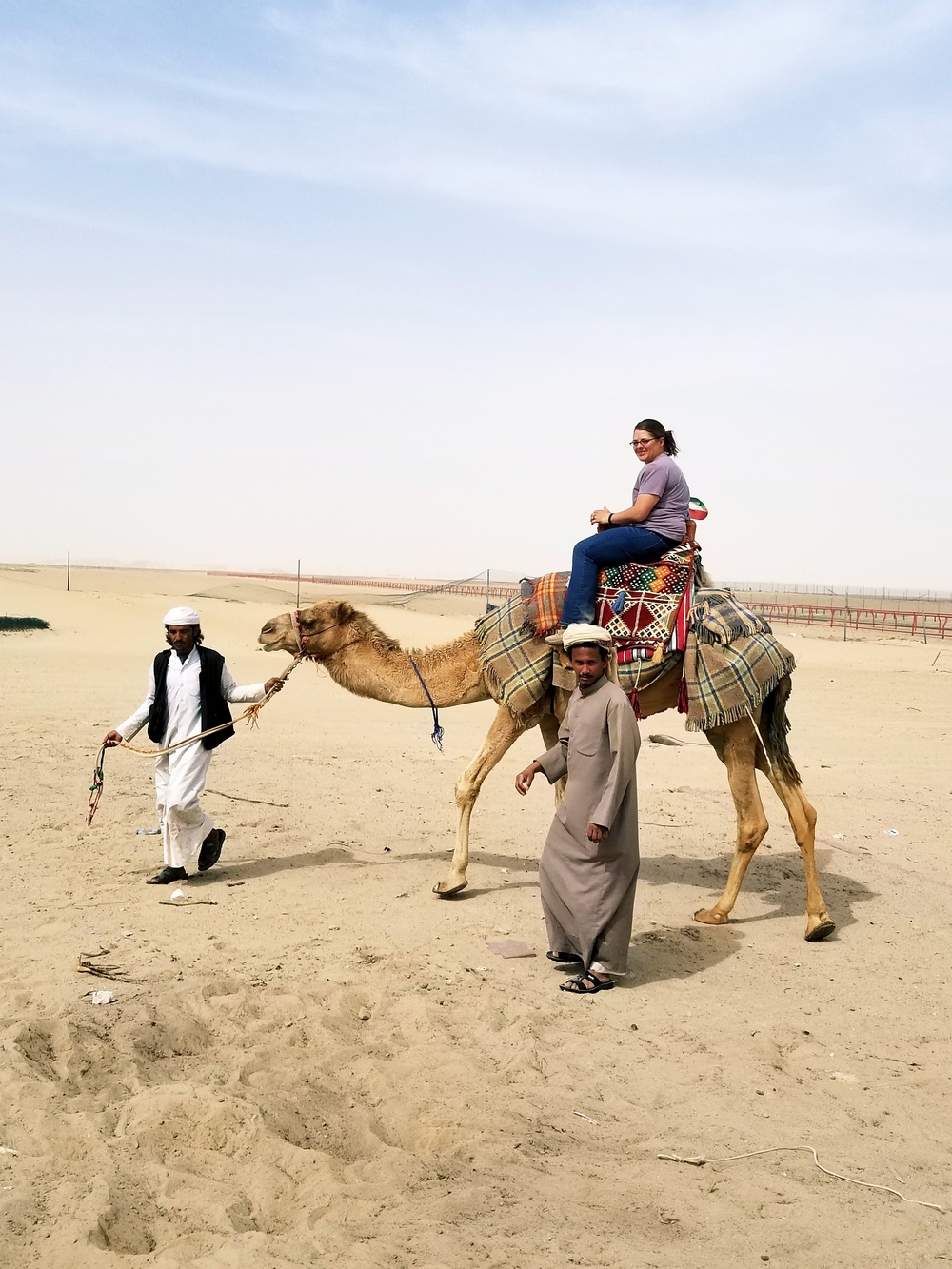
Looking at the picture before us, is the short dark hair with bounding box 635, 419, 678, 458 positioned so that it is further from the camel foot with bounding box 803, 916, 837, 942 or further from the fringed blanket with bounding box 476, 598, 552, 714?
the camel foot with bounding box 803, 916, 837, 942

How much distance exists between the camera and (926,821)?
431 inches

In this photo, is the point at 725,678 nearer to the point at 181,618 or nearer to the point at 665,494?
the point at 665,494

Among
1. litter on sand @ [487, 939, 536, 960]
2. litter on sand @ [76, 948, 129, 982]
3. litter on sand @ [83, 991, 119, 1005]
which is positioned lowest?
litter on sand @ [487, 939, 536, 960]

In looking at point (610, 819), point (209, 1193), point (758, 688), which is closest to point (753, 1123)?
point (610, 819)

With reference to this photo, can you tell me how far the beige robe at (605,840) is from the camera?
624cm

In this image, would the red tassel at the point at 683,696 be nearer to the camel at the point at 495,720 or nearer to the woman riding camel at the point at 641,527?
the camel at the point at 495,720

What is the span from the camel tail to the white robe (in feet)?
11.8

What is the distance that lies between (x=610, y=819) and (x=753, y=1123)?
1.73 meters

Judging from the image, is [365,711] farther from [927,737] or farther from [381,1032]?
[381,1032]

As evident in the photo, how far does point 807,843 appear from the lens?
7664 mm

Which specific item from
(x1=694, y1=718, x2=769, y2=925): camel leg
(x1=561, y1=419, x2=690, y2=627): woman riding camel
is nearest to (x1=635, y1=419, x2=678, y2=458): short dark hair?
(x1=561, y1=419, x2=690, y2=627): woman riding camel

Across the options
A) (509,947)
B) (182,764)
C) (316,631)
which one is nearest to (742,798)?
(509,947)

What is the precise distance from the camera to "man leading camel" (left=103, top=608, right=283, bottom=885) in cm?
809

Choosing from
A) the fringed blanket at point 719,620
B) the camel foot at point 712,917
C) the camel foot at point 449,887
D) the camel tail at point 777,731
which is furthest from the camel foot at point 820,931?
the camel foot at point 449,887
